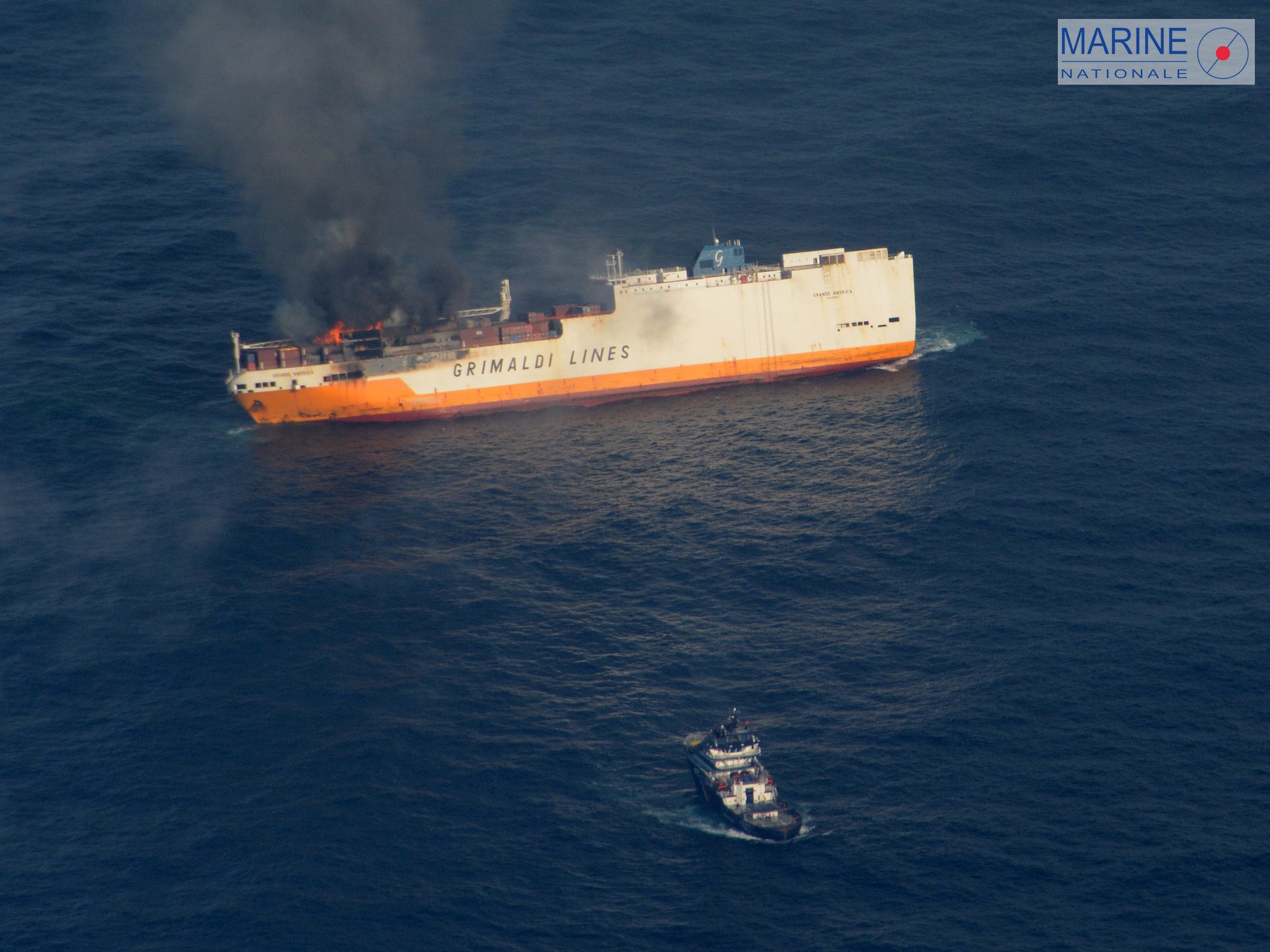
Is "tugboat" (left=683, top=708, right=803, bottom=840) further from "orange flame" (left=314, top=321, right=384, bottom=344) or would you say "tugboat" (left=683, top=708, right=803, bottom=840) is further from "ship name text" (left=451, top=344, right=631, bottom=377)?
"orange flame" (left=314, top=321, right=384, bottom=344)

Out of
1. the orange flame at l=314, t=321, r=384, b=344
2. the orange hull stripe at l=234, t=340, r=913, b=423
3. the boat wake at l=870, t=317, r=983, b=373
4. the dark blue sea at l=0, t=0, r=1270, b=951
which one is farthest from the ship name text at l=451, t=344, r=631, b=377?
the boat wake at l=870, t=317, r=983, b=373

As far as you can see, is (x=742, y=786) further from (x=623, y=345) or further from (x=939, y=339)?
(x=939, y=339)

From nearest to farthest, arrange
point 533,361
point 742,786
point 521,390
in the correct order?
point 742,786
point 533,361
point 521,390

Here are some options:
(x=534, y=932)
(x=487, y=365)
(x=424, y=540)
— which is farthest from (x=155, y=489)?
(x=534, y=932)

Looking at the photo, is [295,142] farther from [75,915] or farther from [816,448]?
[75,915]

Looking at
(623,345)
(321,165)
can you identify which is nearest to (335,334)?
(321,165)

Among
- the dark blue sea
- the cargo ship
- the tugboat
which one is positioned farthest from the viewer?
the cargo ship

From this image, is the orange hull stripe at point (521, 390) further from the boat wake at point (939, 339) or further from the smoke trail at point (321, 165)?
the smoke trail at point (321, 165)
